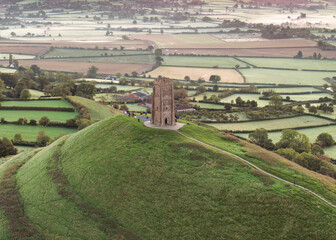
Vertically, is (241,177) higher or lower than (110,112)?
higher

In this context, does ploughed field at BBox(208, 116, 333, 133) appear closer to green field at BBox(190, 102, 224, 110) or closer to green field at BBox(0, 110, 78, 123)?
green field at BBox(190, 102, 224, 110)

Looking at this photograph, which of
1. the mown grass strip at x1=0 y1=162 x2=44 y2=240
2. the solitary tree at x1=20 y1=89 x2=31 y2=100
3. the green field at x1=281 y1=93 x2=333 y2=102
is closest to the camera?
the mown grass strip at x1=0 y1=162 x2=44 y2=240

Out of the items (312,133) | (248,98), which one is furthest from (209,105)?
(312,133)

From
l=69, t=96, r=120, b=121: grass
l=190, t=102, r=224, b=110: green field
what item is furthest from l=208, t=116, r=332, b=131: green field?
l=69, t=96, r=120, b=121: grass

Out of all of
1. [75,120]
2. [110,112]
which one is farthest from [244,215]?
[110,112]

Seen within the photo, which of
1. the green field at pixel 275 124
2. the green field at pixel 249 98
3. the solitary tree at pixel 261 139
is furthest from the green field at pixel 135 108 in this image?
the solitary tree at pixel 261 139

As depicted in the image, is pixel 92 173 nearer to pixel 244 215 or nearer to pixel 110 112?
pixel 244 215

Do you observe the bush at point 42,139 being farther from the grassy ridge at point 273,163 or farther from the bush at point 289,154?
the bush at point 289,154
